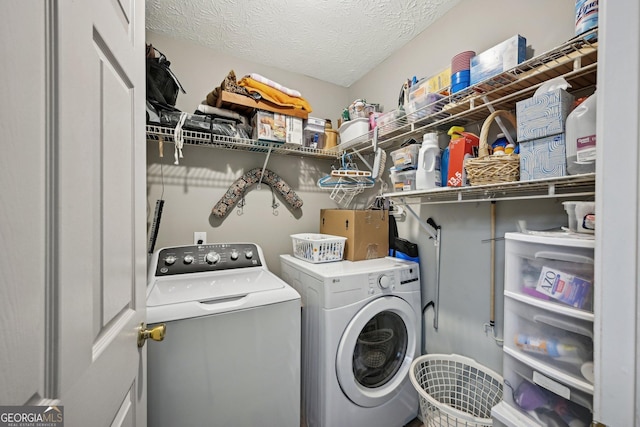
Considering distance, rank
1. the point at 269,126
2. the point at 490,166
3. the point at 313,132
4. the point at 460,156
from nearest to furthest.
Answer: the point at 490,166 → the point at 460,156 → the point at 269,126 → the point at 313,132

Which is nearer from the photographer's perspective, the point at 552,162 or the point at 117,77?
the point at 117,77

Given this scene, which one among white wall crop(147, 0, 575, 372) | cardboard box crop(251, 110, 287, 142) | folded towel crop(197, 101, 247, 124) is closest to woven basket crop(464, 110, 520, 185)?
white wall crop(147, 0, 575, 372)

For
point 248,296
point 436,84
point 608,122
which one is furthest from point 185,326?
point 436,84

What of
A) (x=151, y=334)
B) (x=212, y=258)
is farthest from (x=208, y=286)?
(x=151, y=334)

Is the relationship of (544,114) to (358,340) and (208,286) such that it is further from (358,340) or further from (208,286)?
(208,286)

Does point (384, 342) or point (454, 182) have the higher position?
point (454, 182)

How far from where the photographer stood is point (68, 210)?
0.41 metres

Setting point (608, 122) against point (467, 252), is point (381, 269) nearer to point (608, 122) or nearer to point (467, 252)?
point (467, 252)

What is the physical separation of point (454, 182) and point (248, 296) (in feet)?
3.82

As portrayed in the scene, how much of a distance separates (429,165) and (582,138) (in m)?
0.62

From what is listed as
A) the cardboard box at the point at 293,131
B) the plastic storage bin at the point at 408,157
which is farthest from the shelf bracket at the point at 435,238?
the cardboard box at the point at 293,131

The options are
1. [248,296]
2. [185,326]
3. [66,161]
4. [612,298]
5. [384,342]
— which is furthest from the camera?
[384,342]

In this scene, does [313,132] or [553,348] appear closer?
[553,348]

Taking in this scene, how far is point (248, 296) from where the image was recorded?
1188mm
